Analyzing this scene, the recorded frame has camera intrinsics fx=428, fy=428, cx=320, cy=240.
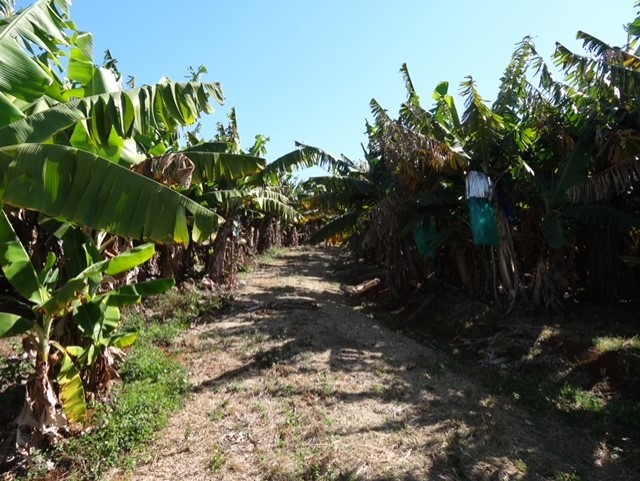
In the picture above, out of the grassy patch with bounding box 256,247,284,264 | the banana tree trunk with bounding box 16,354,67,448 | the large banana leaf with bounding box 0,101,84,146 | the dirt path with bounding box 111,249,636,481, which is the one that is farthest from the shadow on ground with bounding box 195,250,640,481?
the grassy patch with bounding box 256,247,284,264

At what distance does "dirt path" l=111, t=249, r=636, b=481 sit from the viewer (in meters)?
4.06

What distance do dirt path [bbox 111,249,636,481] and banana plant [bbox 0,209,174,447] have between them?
0.93 m

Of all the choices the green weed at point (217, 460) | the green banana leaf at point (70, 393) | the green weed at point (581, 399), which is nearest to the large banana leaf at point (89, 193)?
the green banana leaf at point (70, 393)

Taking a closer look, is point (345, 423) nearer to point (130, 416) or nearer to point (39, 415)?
point (130, 416)

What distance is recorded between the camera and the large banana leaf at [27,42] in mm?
3256

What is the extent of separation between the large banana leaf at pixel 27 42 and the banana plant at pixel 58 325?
110 cm

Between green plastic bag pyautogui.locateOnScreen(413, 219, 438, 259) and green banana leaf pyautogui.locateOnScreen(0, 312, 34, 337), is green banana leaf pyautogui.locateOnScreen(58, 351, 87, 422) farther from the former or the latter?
green plastic bag pyautogui.locateOnScreen(413, 219, 438, 259)

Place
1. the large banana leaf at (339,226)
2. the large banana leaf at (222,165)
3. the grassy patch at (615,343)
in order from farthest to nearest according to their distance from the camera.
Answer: the large banana leaf at (339,226) → the grassy patch at (615,343) → the large banana leaf at (222,165)

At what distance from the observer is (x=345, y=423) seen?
4.80 metres

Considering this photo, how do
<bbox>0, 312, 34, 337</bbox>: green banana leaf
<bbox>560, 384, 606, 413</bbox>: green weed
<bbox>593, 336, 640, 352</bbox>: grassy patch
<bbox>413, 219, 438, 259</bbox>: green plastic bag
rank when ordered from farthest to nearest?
<bbox>413, 219, 438, 259</bbox>: green plastic bag < <bbox>593, 336, 640, 352</bbox>: grassy patch < <bbox>560, 384, 606, 413</bbox>: green weed < <bbox>0, 312, 34, 337</bbox>: green banana leaf

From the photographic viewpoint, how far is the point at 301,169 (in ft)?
36.6

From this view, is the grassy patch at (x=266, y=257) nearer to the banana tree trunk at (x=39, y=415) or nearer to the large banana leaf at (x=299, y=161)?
the large banana leaf at (x=299, y=161)

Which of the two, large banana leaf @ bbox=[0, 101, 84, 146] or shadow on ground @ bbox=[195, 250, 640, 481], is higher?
large banana leaf @ bbox=[0, 101, 84, 146]

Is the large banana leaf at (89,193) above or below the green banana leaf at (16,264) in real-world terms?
above
